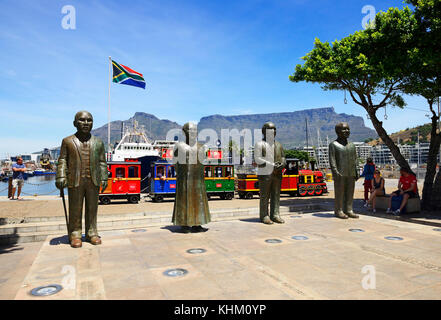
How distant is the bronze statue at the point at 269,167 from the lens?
23.6ft

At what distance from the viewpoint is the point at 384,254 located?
15.2 ft

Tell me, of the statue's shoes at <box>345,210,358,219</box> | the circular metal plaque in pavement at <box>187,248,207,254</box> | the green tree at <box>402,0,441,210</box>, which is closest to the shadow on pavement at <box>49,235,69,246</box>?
the circular metal plaque in pavement at <box>187,248,207,254</box>

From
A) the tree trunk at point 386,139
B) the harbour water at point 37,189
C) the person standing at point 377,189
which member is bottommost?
the harbour water at point 37,189

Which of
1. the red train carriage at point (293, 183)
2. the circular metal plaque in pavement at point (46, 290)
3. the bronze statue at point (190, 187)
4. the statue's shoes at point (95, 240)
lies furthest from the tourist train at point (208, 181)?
the circular metal plaque in pavement at point (46, 290)

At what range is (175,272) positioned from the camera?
380cm

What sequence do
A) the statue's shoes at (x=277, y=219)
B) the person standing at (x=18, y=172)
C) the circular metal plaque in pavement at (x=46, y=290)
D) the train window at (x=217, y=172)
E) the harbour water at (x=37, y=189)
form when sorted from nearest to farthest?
the circular metal plaque in pavement at (x=46, y=290)
the statue's shoes at (x=277, y=219)
the person standing at (x=18, y=172)
the harbour water at (x=37, y=189)
the train window at (x=217, y=172)

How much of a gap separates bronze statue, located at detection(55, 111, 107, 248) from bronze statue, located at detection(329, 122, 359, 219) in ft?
19.3

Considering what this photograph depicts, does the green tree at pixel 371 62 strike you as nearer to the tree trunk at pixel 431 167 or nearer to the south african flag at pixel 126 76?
the tree trunk at pixel 431 167

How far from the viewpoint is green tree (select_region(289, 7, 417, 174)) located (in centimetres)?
928

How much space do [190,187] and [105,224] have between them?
2683 mm

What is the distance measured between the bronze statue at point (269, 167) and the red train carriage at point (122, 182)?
31.5 ft

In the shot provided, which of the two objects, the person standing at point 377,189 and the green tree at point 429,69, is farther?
the person standing at point 377,189

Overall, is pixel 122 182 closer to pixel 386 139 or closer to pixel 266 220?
pixel 266 220
